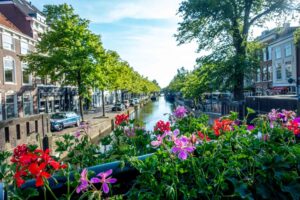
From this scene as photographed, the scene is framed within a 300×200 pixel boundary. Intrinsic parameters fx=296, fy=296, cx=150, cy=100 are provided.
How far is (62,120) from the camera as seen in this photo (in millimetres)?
21547

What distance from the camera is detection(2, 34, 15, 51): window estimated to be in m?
25.0

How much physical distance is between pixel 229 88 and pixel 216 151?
695 inches

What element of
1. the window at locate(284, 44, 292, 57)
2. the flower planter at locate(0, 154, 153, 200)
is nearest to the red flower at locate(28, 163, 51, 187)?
the flower planter at locate(0, 154, 153, 200)

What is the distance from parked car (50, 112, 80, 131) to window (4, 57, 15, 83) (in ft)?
22.0

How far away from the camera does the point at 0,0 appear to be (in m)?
30.9

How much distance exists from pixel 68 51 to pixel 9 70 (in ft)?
24.7

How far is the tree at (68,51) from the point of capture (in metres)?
21.4

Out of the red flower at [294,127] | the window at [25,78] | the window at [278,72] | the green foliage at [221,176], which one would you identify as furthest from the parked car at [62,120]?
the window at [278,72]

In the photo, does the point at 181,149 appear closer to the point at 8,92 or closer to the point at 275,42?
the point at 8,92

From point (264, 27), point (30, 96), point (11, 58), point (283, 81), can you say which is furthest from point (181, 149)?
point (283, 81)

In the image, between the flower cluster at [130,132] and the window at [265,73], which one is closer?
the flower cluster at [130,132]

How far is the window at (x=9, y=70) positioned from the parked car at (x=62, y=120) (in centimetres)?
671

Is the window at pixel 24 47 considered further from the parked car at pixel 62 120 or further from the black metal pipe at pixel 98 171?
the black metal pipe at pixel 98 171

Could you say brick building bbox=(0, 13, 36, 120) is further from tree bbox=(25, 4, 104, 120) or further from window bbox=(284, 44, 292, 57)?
window bbox=(284, 44, 292, 57)
